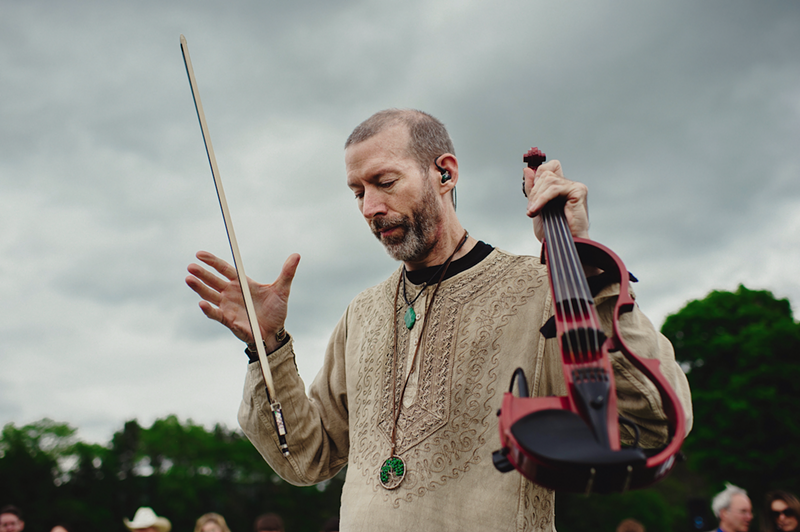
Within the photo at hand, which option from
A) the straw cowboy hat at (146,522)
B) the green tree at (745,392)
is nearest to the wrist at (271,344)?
the straw cowboy hat at (146,522)

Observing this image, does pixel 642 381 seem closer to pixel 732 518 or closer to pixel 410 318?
pixel 410 318

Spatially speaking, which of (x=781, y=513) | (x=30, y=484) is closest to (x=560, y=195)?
(x=781, y=513)

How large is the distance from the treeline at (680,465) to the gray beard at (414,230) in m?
13.3

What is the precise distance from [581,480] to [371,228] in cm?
161

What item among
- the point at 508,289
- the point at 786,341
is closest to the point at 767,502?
the point at 508,289

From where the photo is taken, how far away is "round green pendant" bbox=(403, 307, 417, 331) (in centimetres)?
276

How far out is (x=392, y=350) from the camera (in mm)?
2779

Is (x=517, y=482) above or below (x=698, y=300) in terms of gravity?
below

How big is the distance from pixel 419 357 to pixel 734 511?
605 cm

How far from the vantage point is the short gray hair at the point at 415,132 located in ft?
9.10

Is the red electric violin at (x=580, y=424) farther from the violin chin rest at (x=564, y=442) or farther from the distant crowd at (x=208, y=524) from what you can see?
the distant crowd at (x=208, y=524)

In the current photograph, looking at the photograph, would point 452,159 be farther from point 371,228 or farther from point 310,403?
point 310,403

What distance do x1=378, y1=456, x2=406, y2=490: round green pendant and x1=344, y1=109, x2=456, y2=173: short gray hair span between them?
1.19 meters

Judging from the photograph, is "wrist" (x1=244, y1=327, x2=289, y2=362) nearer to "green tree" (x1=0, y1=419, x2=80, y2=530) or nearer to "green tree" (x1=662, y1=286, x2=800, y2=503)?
"green tree" (x1=662, y1=286, x2=800, y2=503)
